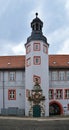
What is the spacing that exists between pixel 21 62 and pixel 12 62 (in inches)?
53.2

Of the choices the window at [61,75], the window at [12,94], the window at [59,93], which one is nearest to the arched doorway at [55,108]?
the window at [59,93]

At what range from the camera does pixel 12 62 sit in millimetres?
50969

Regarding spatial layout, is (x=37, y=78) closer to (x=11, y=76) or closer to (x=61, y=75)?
(x=61, y=75)

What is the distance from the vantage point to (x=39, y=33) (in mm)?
46781

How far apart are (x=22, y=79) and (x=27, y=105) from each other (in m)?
4.43

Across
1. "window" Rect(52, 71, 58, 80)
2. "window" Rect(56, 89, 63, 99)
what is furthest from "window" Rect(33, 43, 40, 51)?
"window" Rect(56, 89, 63, 99)

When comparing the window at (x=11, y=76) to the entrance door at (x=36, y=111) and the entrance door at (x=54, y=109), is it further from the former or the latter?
the entrance door at (x=54, y=109)

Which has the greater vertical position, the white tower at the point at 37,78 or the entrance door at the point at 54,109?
the white tower at the point at 37,78

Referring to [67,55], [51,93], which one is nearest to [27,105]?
[51,93]

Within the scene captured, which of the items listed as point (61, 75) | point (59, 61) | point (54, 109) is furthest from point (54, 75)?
point (54, 109)

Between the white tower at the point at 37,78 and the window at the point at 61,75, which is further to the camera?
the window at the point at 61,75

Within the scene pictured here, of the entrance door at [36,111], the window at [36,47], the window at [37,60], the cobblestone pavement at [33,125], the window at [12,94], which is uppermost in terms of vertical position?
the window at [36,47]

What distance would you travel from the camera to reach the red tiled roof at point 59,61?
163ft

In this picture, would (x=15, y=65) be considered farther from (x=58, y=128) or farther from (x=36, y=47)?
(x=58, y=128)
